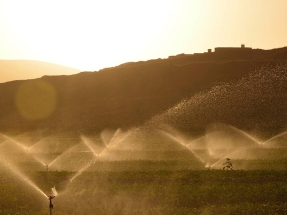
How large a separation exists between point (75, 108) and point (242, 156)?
3844 cm

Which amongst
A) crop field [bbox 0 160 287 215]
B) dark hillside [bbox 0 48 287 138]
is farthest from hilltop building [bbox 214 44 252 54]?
crop field [bbox 0 160 287 215]

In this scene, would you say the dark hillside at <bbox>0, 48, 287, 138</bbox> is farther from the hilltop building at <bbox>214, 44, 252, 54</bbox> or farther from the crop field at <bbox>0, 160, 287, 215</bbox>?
the crop field at <bbox>0, 160, 287, 215</bbox>

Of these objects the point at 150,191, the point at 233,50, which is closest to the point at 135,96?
the point at 233,50

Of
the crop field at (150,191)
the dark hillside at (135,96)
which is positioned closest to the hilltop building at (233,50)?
the dark hillside at (135,96)

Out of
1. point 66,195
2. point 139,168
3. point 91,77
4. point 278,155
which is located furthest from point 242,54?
point 66,195

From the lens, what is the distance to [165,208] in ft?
46.9

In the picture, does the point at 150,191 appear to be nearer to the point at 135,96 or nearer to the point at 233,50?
the point at 135,96

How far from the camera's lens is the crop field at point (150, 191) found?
47.3 ft

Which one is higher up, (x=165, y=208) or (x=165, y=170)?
(x=165, y=170)

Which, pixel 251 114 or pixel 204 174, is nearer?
pixel 204 174

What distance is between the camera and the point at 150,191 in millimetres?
16781

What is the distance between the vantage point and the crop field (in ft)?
47.3

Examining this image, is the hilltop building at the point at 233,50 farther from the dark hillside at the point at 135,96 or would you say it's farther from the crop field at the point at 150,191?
the crop field at the point at 150,191

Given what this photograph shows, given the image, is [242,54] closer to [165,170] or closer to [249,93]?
[249,93]
